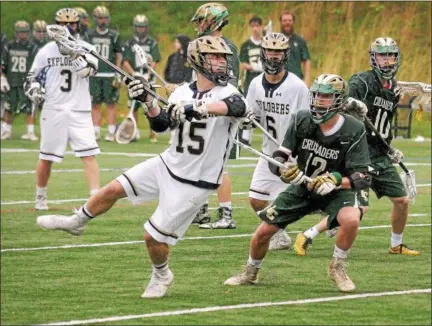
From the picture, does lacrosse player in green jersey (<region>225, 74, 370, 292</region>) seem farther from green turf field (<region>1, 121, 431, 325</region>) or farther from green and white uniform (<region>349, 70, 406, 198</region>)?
green and white uniform (<region>349, 70, 406, 198</region>)

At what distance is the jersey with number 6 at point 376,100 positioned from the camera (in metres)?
12.9

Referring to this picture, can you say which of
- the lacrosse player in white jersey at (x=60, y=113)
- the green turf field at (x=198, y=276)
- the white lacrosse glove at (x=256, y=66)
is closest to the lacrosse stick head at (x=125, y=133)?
the white lacrosse glove at (x=256, y=66)

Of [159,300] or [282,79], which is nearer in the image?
[159,300]

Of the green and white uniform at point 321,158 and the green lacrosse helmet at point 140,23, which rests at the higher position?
the green and white uniform at point 321,158

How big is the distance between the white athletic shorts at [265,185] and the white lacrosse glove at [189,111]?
10.1 feet

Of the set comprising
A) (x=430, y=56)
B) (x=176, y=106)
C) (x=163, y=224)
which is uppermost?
(x=176, y=106)

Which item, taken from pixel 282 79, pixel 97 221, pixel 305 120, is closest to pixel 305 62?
pixel 97 221

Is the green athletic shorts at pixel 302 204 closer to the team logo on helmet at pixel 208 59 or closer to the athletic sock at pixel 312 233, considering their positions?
the team logo on helmet at pixel 208 59

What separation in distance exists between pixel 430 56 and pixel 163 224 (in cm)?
2256

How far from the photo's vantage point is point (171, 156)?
10.5 metres

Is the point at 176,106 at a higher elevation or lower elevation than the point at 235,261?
higher

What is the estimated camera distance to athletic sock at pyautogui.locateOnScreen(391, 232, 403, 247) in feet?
43.4

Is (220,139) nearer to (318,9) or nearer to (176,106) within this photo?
(176,106)

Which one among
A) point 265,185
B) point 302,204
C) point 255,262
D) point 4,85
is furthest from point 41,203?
point 4,85
